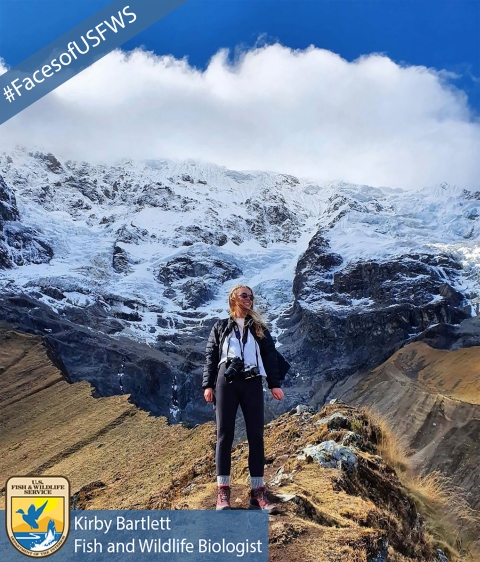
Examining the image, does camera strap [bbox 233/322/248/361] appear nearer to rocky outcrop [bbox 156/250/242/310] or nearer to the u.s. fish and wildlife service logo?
the u.s. fish and wildlife service logo

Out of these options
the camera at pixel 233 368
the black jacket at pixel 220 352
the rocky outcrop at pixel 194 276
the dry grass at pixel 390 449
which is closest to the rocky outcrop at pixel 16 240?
the rocky outcrop at pixel 194 276

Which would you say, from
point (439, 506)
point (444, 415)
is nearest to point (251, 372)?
point (439, 506)

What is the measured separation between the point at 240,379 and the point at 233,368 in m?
0.18

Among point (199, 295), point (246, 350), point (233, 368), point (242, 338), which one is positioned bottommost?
point (233, 368)

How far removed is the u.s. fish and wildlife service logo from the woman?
1552 mm

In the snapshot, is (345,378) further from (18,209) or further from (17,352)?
(18,209)

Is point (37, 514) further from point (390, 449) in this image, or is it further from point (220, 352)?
point (390, 449)

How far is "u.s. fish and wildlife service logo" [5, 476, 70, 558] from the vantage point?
4.92 m

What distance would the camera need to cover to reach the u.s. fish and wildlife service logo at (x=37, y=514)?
4.92m

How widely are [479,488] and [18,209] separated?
568ft

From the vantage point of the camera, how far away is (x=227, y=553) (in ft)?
14.4

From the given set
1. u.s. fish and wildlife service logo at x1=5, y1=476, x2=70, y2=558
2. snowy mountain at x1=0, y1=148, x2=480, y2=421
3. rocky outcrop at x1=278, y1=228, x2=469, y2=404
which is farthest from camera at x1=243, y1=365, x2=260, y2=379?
rocky outcrop at x1=278, y1=228, x2=469, y2=404

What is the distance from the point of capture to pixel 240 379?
18.4 ft

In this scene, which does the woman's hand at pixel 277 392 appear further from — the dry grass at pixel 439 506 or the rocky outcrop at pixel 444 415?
the rocky outcrop at pixel 444 415
